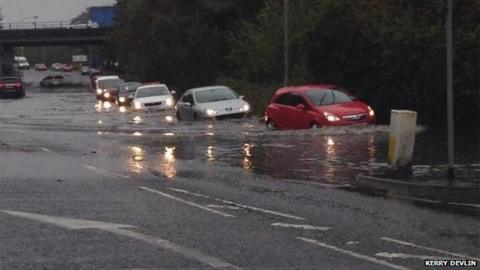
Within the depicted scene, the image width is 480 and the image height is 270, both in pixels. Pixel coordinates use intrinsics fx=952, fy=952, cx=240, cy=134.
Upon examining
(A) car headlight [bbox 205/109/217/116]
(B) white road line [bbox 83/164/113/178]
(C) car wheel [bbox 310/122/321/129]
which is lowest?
(A) car headlight [bbox 205/109/217/116]

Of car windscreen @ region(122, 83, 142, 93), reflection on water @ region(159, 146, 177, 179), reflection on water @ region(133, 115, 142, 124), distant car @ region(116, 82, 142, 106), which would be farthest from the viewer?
car windscreen @ region(122, 83, 142, 93)

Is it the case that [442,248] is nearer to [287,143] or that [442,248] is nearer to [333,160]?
[333,160]

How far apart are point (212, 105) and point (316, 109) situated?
20.5 feet

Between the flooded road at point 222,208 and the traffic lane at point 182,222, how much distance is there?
0.02m

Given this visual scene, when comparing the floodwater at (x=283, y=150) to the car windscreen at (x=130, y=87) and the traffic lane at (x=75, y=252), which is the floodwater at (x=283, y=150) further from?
the car windscreen at (x=130, y=87)

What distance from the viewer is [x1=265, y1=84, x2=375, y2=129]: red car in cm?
2481

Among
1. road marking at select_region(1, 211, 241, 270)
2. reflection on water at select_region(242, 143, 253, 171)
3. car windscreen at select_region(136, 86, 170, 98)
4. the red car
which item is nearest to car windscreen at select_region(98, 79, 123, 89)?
car windscreen at select_region(136, 86, 170, 98)

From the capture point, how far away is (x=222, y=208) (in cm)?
1191

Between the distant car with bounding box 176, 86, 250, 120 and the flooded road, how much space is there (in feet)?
23.1

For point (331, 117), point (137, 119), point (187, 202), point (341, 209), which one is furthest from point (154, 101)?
point (341, 209)

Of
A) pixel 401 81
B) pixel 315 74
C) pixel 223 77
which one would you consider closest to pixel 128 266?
pixel 401 81

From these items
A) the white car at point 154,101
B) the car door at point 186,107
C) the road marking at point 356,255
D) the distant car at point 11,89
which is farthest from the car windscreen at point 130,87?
the road marking at point 356,255

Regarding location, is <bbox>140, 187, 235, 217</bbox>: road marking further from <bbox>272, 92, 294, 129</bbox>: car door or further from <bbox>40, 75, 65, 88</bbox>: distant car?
<bbox>40, 75, 65, 88</bbox>: distant car

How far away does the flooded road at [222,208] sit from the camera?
8.78 meters
